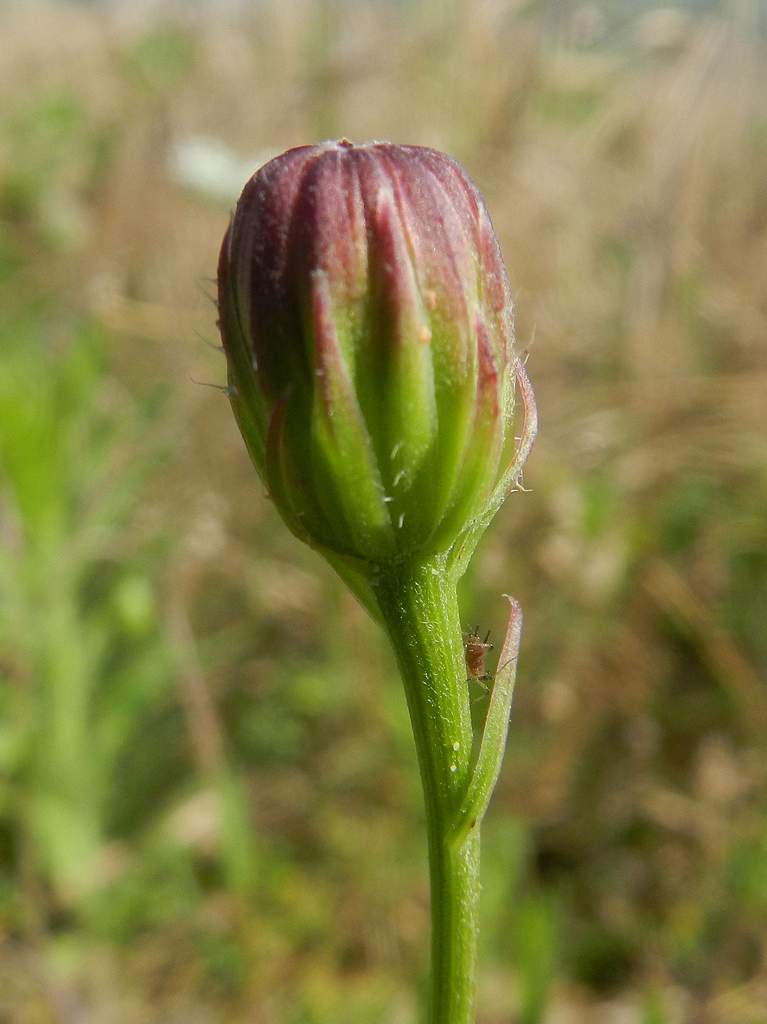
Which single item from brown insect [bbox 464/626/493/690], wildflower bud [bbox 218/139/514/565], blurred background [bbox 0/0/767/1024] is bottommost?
blurred background [bbox 0/0/767/1024]

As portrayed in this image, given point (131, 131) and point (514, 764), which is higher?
point (131, 131)

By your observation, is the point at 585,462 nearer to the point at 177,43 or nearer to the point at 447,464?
the point at 447,464

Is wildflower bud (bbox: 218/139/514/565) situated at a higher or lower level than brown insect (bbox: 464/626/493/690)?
higher

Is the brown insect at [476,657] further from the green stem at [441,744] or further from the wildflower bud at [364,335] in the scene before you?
the wildflower bud at [364,335]

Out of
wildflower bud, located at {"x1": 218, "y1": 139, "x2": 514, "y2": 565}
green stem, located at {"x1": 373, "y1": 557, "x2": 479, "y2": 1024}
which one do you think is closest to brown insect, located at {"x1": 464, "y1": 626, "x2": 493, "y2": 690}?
green stem, located at {"x1": 373, "y1": 557, "x2": 479, "y2": 1024}

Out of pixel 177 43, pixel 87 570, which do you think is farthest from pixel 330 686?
pixel 177 43

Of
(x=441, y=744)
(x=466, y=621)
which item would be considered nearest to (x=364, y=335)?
(x=441, y=744)

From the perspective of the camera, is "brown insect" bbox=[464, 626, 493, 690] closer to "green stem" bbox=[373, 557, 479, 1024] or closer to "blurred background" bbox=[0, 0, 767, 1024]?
"green stem" bbox=[373, 557, 479, 1024]
